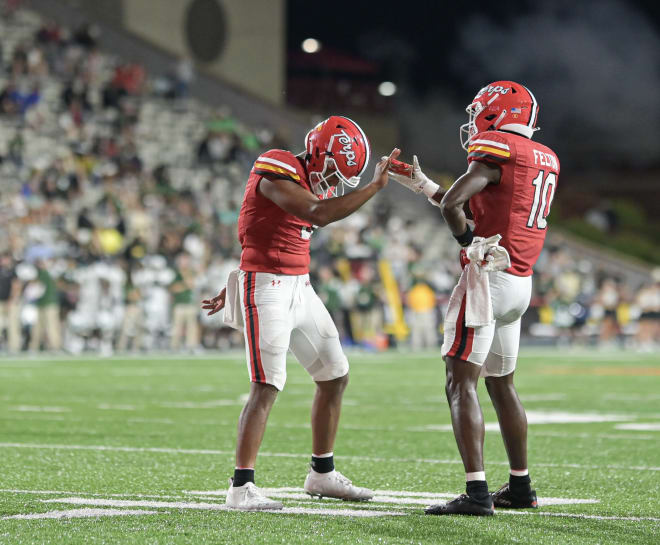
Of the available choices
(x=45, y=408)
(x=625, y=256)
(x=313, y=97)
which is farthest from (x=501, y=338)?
(x=313, y=97)

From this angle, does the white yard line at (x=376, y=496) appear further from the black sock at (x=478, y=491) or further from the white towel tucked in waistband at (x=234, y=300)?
the white towel tucked in waistband at (x=234, y=300)

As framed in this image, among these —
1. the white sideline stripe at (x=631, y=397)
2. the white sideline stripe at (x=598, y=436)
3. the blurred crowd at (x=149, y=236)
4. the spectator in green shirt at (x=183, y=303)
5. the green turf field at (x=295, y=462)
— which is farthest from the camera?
the spectator in green shirt at (x=183, y=303)

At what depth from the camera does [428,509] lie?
535cm

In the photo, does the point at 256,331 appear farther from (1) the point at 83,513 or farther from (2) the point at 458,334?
(1) the point at 83,513

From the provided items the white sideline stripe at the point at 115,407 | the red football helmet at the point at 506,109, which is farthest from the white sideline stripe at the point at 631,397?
the red football helmet at the point at 506,109

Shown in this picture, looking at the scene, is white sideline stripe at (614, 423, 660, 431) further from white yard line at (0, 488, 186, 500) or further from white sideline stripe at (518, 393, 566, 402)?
white yard line at (0, 488, 186, 500)

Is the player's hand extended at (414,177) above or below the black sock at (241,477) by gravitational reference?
above

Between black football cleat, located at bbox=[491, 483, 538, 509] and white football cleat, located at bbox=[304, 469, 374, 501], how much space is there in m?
0.56

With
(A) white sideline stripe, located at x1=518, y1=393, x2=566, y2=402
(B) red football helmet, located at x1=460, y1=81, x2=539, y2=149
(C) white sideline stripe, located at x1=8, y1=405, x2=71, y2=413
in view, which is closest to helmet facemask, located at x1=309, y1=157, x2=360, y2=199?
(B) red football helmet, located at x1=460, y1=81, x2=539, y2=149

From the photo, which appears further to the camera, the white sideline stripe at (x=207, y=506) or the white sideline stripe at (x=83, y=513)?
the white sideline stripe at (x=207, y=506)

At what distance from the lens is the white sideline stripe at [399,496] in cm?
575

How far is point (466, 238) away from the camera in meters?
5.50

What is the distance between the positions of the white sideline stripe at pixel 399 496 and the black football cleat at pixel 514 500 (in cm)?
11

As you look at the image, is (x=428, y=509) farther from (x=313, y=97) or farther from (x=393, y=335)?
(x=313, y=97)
